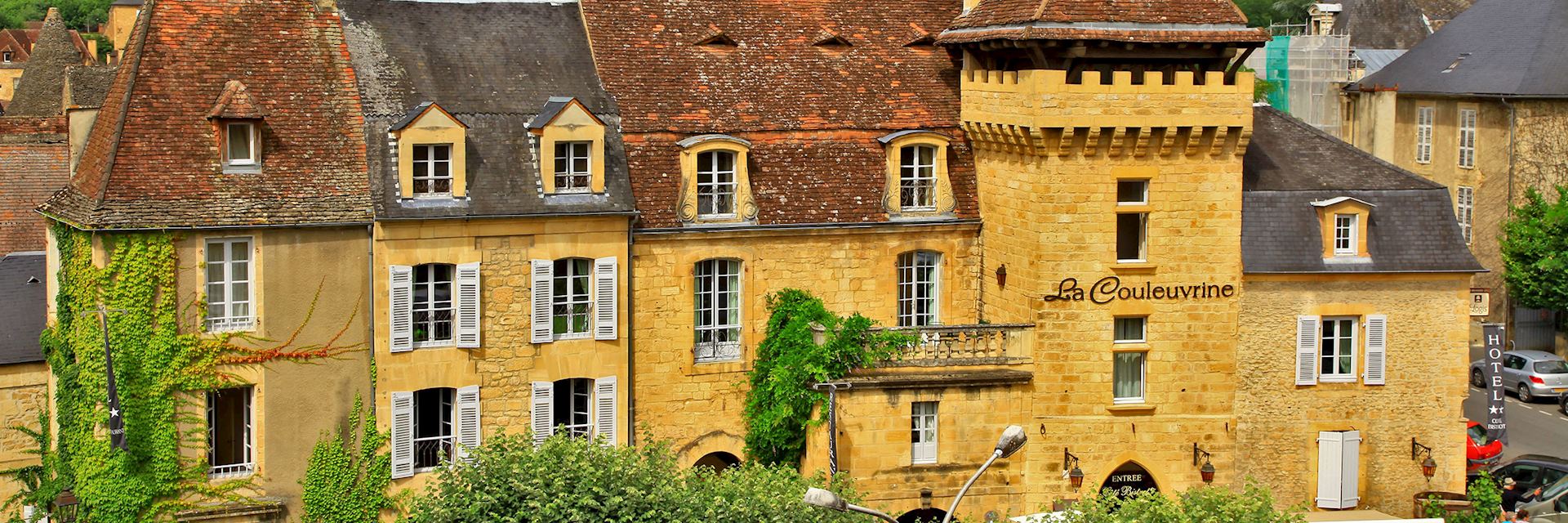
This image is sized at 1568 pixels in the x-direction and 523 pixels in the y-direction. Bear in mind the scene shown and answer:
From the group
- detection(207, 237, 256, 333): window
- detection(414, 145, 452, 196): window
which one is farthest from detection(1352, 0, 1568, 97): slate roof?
detection(207, 237, 256, 333): window

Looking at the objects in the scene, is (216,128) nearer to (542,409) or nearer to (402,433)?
(402,433)

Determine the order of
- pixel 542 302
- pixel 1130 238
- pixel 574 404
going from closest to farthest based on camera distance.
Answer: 1. pixel 542 302
2. pixel 574 404
3. pixel 1130 238

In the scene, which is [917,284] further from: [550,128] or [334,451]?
[334,451]

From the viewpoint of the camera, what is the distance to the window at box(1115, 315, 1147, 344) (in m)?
38.8

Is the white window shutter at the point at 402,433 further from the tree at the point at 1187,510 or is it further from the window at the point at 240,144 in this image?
the tree at the point at 1187,510

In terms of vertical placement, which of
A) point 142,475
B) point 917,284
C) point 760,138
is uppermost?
point 760,138

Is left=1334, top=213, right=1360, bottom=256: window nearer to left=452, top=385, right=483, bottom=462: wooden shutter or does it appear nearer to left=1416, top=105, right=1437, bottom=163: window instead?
left=452, top=385, right=483, bottom=462: wooden shutter

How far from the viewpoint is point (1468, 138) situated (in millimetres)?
61375

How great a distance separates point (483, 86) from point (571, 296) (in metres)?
4.41

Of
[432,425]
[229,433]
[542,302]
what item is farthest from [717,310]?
[229,433]

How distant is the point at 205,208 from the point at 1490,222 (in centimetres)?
4010

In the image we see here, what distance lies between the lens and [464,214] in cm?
3666

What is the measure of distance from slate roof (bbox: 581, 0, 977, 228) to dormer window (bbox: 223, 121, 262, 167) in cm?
694

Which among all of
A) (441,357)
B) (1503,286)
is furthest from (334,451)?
(1503,286)
